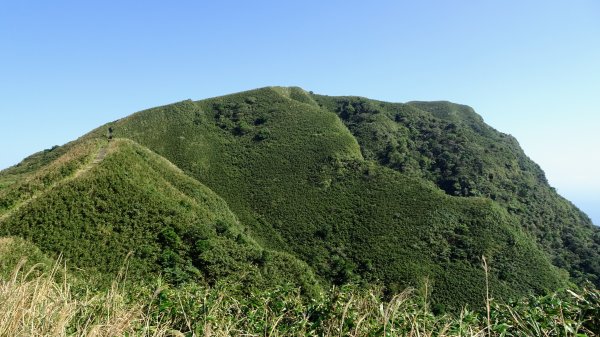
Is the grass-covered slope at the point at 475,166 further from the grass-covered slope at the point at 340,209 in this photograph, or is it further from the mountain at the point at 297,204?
the grass-covered slope at the point at 340,209

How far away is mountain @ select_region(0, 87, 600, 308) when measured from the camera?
33.2m

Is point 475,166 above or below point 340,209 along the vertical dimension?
above

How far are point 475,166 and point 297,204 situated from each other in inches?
1996

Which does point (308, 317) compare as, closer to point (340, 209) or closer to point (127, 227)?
point (127, 227)

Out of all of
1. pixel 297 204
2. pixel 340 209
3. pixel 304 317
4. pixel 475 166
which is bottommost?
pixel 340 209

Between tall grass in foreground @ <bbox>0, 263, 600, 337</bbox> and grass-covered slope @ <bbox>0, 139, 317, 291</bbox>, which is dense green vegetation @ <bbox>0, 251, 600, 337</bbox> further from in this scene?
grass-covered slope @ <bbox>0, 139, 317, 291</bbox>

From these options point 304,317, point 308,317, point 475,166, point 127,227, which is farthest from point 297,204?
point 308,317

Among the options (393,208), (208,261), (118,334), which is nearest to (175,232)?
(208,261)

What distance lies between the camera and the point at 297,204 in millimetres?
63406

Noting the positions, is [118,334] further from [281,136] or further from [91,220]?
[281,136]

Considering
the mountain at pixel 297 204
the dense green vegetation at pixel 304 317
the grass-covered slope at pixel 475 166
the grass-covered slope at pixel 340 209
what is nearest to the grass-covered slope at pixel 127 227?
the mountain at pixel 297 204

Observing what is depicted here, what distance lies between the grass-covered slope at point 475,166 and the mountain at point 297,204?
46 centimetres

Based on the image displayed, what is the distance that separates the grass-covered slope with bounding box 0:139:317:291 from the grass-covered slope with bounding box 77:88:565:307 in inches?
514

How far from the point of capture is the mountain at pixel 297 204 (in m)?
33.2
